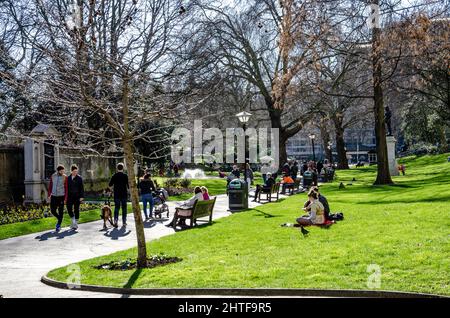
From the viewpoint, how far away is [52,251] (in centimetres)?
1212

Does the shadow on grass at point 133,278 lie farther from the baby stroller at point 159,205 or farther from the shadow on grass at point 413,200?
the shadow on grass at point 413,200

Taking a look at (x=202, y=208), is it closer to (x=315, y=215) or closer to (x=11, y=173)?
(x=315, y=215)

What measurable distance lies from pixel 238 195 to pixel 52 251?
365 inches

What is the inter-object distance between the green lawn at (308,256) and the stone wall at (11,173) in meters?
10.3

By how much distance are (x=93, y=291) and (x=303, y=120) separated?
122 ft

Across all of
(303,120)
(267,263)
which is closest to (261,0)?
(303,120)

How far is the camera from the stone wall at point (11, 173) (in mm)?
21389

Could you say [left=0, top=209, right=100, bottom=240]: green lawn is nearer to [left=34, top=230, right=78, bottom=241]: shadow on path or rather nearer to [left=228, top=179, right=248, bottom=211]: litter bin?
[left=34, top=230, right=78, bottom=241]: shadow on path

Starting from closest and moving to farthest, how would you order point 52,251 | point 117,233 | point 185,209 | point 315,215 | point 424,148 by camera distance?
1. point 52,251
2. point 315,215
3. point 117,233
4. point 185,209
5. point 424,148

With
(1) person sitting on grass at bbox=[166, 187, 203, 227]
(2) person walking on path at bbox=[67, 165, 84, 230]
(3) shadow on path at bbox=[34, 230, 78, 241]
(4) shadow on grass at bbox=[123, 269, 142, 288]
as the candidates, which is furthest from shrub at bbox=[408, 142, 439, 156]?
(4) shadow on grass at bbox=[123, 269, 142, 288]


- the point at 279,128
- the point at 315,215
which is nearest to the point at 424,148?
the point at 279,128

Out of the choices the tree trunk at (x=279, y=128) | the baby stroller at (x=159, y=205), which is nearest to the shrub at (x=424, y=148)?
the tree trunk at (x=279, y=128)

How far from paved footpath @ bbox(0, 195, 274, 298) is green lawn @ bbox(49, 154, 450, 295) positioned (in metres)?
0.53
